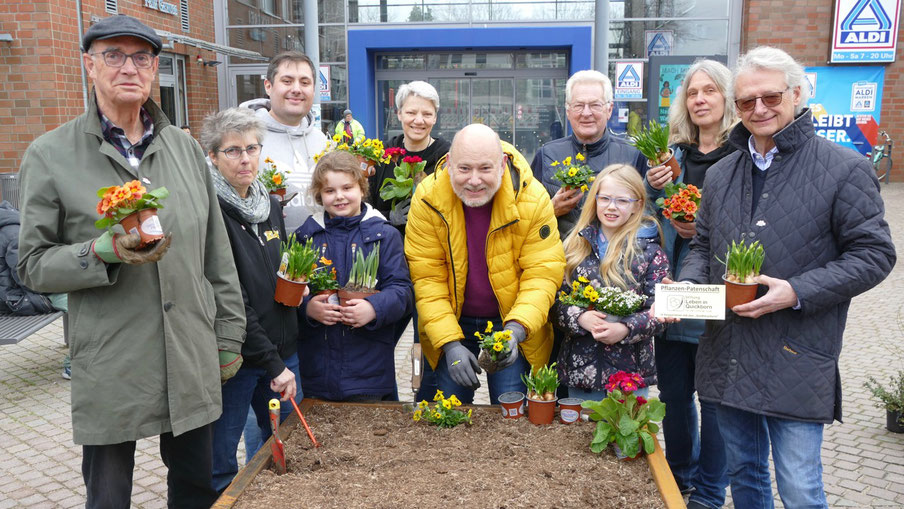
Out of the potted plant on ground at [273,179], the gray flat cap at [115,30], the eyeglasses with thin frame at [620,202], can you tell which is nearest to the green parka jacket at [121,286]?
the gray flat cap at [115,30]

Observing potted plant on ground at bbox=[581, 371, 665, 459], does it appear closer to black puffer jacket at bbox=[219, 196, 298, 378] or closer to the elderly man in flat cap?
black puffer jacket at bbox=[219, 196, 298, 378]

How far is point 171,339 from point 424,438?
3.65ft

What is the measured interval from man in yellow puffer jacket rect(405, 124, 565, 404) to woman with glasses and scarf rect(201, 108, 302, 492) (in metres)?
0.66

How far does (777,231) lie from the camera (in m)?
2.61

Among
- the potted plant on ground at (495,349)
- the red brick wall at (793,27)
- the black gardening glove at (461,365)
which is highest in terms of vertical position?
the red brick wall at (793,27)

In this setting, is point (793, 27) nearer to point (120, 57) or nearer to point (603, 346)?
point (603, 346)

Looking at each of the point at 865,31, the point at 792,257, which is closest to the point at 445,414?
the point at 792,257

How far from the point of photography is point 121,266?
245cm

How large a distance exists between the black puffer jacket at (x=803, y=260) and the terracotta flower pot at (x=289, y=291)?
176 centimetres

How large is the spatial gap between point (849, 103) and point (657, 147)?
15268 millimetres

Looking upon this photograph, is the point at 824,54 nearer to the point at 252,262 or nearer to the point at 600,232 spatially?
the point at 600,232

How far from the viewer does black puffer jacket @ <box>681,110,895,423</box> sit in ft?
8.07

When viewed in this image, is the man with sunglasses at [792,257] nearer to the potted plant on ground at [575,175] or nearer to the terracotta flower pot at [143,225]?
the potted plant on ground at [575,175]

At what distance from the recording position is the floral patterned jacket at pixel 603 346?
3271 mm
